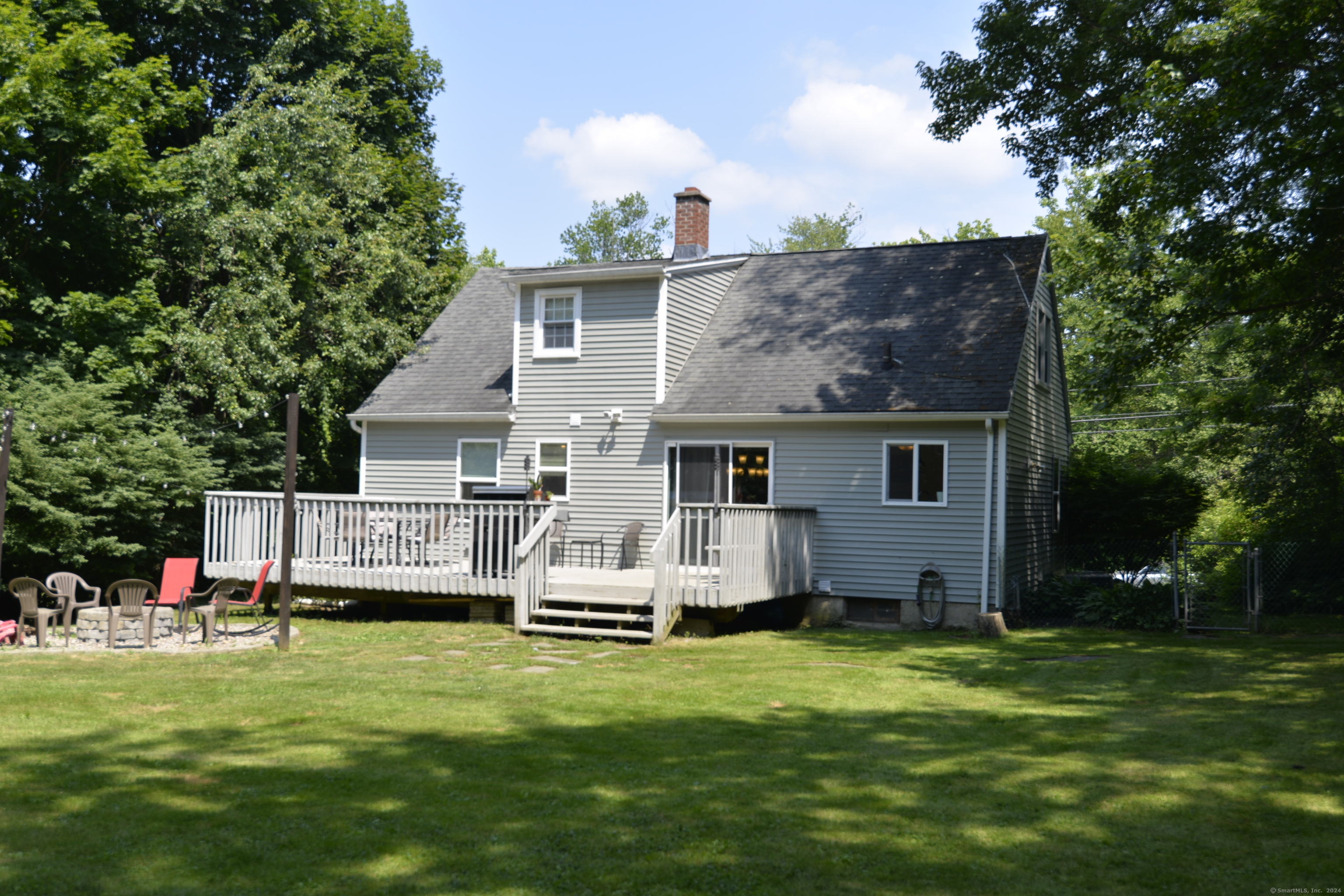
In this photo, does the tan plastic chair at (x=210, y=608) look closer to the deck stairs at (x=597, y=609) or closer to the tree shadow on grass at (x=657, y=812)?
the deck stairs at (x=597, y=609)

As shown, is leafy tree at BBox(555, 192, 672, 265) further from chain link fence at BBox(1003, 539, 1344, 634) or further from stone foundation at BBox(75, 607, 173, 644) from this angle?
stone foundation at BBox(75, 607, 173, 644)

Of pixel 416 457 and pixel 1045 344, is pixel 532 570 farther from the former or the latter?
pixel 1045 344

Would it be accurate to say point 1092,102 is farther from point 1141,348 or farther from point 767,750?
point 767,750

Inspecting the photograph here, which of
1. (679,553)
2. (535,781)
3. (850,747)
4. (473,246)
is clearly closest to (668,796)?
(535,781)

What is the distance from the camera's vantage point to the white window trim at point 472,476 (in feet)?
61.6

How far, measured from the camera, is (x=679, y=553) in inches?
529

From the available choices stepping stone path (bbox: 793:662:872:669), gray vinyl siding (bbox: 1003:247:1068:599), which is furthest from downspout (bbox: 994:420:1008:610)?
stepping stone path (bbox: 793:662:872:669)

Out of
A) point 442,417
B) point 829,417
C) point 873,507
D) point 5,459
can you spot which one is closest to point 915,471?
point 873,507

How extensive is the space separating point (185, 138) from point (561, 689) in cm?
2284

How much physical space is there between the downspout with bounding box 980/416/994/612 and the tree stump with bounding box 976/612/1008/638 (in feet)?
2.09

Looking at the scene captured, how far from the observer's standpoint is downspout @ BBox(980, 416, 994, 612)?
1527 centimetres

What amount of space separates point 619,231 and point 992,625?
42492 mm

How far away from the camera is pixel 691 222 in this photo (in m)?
20.9

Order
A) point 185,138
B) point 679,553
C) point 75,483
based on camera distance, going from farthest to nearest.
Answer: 1. point 185,138
2. point 75,483
3. point 679,553
